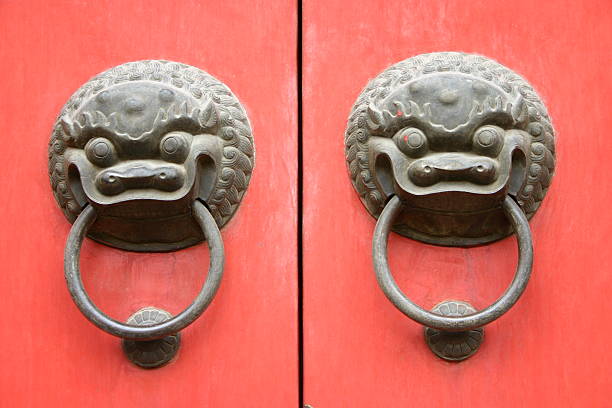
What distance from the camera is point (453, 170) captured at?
1027mm

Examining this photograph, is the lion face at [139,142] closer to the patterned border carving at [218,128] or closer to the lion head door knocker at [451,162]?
the patterned border carving at [218,128]

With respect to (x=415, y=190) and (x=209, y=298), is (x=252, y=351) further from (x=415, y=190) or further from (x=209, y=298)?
(x=415, y=190)

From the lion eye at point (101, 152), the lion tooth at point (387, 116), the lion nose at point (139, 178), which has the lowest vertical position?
the lion nose at point (139, 178)

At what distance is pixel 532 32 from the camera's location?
1.15 metres

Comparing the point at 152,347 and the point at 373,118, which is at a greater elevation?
the point at 373,118

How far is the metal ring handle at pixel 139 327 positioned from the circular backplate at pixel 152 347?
0.21 ft

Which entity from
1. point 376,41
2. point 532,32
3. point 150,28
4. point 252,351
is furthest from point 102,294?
point 532,32

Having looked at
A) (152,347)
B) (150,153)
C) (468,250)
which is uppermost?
(150,153)

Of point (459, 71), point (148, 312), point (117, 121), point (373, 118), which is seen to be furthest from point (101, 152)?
point (459, 71)

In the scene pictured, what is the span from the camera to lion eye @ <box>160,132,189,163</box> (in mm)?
1047

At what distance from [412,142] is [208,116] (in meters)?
0.22

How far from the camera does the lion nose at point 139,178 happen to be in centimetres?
103

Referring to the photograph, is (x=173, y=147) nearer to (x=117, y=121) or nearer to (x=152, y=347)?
(x=117, y=121)

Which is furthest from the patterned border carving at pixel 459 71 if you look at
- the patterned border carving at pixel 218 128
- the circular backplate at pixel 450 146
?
the patterned border carving at pixel 218 128
